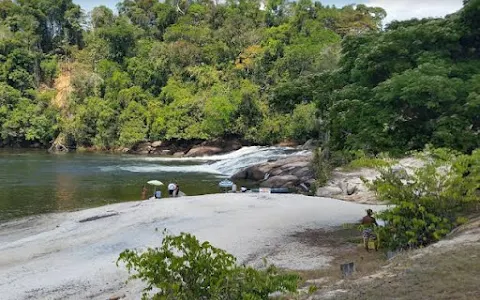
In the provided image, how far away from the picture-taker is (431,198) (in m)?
13.5

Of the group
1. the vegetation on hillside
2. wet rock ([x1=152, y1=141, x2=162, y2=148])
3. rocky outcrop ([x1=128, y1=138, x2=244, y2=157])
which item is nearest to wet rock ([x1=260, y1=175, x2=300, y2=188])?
the vegetation on hillside

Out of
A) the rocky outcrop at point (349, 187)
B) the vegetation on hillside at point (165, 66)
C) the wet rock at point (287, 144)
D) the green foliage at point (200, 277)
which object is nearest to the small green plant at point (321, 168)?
the rocky outcrop at point (349, 187)

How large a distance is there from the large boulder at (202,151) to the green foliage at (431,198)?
48614mm

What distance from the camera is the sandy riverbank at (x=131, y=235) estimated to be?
46.2 ft

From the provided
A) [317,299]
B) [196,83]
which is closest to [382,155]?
[317,299]

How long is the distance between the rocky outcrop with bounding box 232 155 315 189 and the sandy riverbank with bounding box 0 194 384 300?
27.2ft

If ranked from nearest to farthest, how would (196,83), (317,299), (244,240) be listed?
(317,299) → (244,240) → (196,83)

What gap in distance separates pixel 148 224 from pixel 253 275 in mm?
14305

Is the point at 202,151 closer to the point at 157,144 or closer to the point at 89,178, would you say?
the point at 157,144

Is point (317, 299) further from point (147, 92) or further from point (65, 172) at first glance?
point (147, 92)

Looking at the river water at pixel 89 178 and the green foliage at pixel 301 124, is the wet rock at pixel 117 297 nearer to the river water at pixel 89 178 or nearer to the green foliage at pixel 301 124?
the river water at pixel 89 178

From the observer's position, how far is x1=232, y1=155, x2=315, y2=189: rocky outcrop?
3488 centimetres

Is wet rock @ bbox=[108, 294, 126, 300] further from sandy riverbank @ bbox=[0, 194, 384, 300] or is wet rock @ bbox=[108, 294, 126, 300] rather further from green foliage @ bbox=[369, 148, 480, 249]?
Answer: green foliage @ bbox=[369, 148, 480, 249]

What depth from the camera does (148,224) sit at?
21.1 metres
